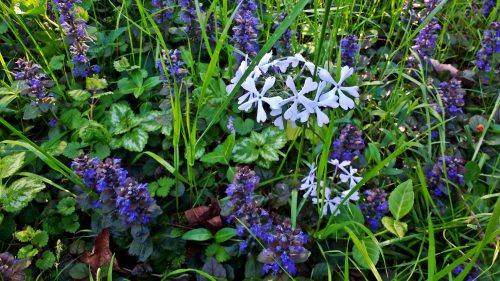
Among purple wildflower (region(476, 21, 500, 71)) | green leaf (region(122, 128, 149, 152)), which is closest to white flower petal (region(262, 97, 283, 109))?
green leaf (region(122, 128, 149, 152))

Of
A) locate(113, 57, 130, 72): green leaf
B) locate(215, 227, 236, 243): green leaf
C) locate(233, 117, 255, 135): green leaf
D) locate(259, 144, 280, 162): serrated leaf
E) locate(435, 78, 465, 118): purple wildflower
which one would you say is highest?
locate(113, 57, 130, 72): green leaf

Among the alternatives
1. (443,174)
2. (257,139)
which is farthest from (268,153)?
(443,174)

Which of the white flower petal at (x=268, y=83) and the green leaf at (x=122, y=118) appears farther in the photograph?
the green leaf at (x=122, y=118)

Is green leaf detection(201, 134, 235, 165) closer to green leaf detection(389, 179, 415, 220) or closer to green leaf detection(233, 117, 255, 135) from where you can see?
green leaf detection(233, 117, 255, 135)

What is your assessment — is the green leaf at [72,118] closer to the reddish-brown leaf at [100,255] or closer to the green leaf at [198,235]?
the reddish-brown leaf at [100,255]

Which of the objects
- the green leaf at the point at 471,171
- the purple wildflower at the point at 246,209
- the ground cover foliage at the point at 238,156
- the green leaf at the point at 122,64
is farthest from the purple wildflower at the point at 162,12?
the green leaf at the point at 471,171
